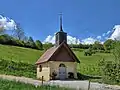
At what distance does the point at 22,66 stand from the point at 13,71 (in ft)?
12.0

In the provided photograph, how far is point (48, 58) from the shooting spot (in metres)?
39.1

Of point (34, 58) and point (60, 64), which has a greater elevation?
point (34, 58)

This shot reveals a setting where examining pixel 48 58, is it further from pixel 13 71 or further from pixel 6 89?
pixel 6 89

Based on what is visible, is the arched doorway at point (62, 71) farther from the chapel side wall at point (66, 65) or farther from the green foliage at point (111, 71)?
the green foliage at point (111, 71)

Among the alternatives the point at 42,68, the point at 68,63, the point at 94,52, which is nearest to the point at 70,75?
the point at 68,63

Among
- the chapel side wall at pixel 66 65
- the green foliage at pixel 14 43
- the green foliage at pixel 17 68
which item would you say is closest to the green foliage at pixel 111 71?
the chapel side wall at pixel 66 65

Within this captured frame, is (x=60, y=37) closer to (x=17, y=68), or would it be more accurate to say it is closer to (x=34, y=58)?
(x=17, y=68)

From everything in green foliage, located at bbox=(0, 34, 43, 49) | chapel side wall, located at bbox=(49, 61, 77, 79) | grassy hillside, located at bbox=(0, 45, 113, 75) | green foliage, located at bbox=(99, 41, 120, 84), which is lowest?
green foliage, located at bbox=(99, 41, 120, 84)

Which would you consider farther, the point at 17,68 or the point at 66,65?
the point at 17,68

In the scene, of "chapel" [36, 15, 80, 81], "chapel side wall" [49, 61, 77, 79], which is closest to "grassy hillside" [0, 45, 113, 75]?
"chapel side wall" [49, 61, 77, 79]

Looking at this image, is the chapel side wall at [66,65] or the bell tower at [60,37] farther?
the bell tower at [60,37]

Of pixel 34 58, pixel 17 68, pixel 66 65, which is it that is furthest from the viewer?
pixel 34 58

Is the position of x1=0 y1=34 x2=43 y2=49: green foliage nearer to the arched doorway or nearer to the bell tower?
the bell tower

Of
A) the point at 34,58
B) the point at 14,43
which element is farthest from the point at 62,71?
the point at 14,43
